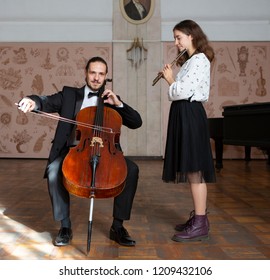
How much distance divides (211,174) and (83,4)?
6836 mm

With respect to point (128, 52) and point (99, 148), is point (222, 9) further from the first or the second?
point (99, 148)

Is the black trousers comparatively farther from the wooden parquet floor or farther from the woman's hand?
the woman's hand

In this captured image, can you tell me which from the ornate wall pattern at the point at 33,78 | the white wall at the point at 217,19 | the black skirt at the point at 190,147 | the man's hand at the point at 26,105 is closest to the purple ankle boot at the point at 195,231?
the black skirt at the point at 190,147

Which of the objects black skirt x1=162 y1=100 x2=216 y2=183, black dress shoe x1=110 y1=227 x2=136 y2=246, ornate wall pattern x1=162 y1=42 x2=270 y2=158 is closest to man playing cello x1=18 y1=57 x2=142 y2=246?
black dress shoe x1=110 y1=227 x2=136 y2=246

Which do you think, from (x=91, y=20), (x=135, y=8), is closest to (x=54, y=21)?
(x=91, y=20)

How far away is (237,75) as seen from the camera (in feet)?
27.3

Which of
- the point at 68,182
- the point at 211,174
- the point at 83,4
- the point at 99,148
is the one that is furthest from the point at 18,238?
the point at 83,4

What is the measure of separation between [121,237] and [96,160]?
0.57 m

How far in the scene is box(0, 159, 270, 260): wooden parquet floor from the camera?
2154mm

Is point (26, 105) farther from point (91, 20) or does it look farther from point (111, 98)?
point (91, 20)

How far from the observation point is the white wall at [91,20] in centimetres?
827

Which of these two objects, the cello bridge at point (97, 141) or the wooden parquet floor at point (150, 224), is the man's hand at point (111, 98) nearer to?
the cello bridge at point (97, 141)

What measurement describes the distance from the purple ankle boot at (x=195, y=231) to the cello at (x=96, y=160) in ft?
1.85

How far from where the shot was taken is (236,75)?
27.3 feet
